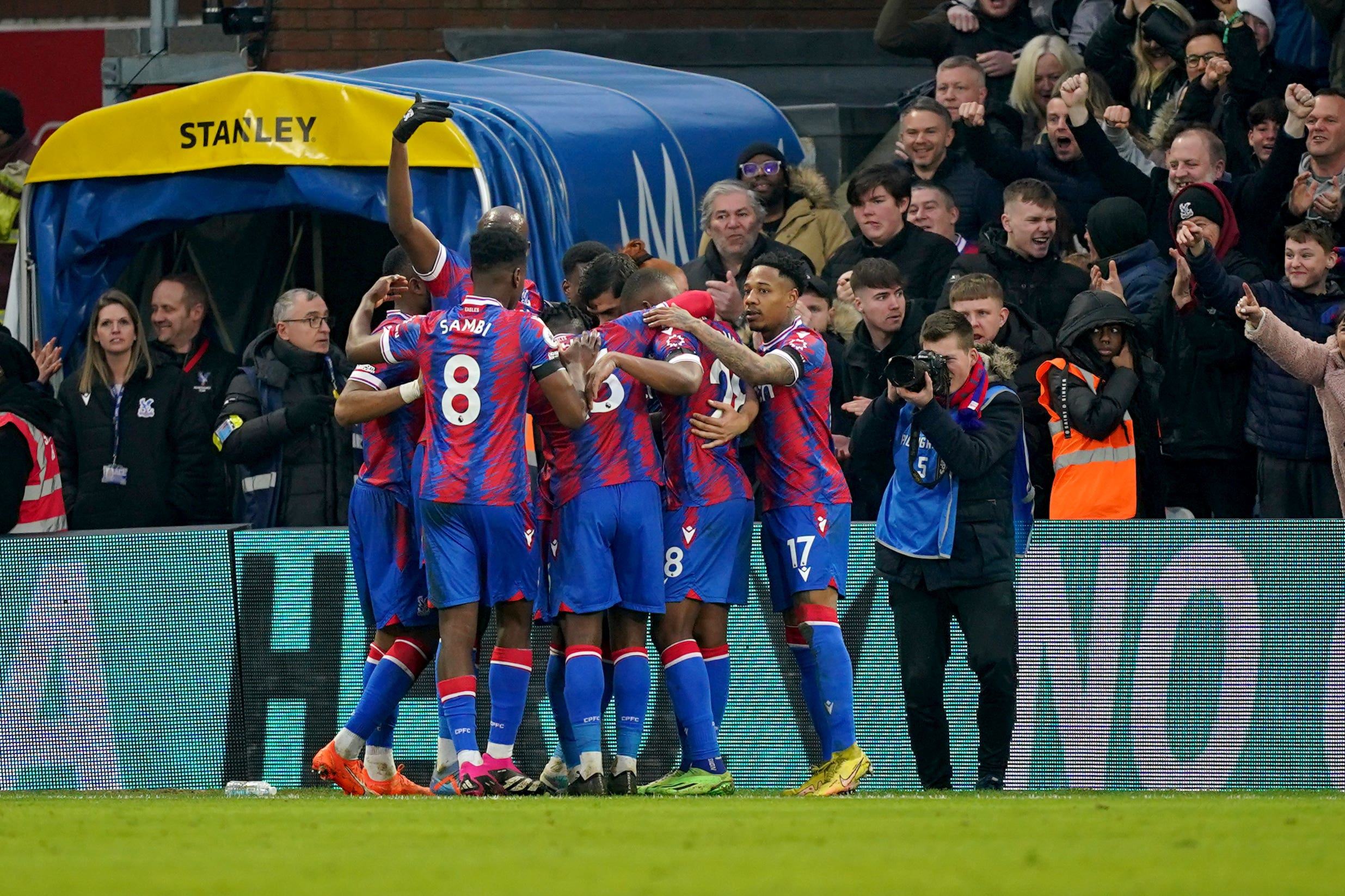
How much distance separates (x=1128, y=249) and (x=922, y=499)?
8.85 feet

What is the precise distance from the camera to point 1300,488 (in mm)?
9945

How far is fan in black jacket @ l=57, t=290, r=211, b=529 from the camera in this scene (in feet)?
36.6

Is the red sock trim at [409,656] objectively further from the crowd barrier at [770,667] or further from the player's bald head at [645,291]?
the player's bald head at [645,291]

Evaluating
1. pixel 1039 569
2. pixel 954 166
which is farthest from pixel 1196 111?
pixel 1039 569

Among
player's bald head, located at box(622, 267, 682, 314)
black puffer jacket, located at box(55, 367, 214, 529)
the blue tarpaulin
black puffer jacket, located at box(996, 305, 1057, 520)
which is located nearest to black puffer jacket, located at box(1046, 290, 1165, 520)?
black puffer jacket, located at box(996, 305, 1057, 520)

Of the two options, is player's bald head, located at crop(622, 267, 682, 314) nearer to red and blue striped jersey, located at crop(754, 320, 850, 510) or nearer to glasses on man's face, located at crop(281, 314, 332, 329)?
red and blue striped jersey, located at crop(754, 320, 850, 510)

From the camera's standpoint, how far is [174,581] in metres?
9.48

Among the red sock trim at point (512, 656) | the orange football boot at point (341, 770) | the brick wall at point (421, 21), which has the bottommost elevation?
the orange football boot at point (341, 770)

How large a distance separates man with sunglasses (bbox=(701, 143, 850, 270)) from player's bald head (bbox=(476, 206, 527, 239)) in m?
3.31

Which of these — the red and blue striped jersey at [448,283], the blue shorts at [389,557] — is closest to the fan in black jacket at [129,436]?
the blue shorts at [389,557]

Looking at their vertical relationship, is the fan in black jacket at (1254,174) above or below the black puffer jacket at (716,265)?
above

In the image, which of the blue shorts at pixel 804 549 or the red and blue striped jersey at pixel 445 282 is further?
the red and blue striped jersey at pixel 445 282

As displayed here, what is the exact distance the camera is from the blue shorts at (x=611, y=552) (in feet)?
26.5

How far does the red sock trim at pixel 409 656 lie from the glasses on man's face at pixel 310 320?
2604 mm
